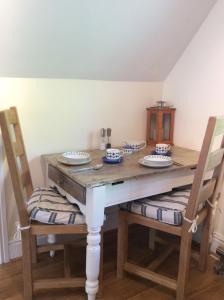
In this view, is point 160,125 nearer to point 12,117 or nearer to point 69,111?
point 69,111

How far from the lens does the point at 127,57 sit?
201cm

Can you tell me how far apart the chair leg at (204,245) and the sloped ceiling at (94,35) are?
1181mm

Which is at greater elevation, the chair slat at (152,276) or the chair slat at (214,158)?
the chair slat at (214,158)

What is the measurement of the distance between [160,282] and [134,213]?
40cm

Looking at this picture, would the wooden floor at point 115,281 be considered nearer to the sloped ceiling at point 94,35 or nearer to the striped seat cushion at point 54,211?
the striped seat cushion at point 54,211

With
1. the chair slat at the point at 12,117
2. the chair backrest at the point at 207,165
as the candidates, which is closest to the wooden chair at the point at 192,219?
the chair backrest at the point at 207,165

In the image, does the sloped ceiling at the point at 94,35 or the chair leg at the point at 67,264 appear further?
the chair leg at the point at 67,264

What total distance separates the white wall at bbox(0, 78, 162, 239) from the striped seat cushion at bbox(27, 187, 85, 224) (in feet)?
1.35

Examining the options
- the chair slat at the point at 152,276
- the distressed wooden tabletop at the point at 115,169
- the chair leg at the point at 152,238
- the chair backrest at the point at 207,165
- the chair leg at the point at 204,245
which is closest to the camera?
the chair backrest at the point at 207,165

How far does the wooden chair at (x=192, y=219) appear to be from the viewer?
1.37 meters

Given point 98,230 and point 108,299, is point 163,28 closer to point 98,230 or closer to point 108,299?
point 98,230

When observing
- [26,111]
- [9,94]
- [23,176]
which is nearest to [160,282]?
[23,176]

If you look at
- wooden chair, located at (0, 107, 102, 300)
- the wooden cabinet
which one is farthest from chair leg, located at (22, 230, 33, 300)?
the wooden cabinet

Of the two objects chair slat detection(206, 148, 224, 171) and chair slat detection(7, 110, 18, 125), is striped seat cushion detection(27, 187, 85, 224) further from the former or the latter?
chair slat detection(206, 148, 224, 171)
